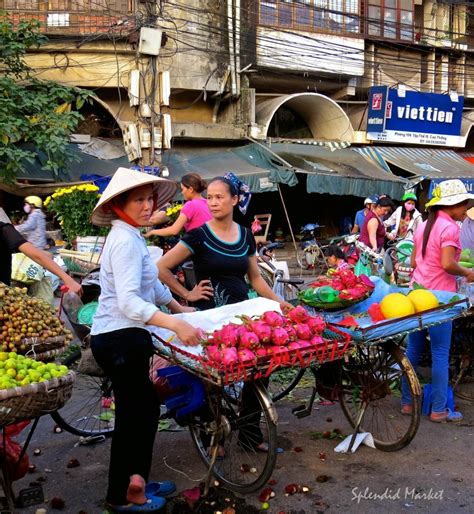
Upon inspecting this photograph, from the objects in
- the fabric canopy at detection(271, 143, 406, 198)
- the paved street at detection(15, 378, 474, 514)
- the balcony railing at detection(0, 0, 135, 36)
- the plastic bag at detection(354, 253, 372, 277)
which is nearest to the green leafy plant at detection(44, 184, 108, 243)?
the plastic bag at detection(354, 253, 372, 277)

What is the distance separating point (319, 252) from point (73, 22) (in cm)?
847

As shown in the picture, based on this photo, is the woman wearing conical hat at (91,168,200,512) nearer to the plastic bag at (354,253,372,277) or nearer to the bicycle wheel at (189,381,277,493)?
the bicycle wheel at (189,381,277,493)

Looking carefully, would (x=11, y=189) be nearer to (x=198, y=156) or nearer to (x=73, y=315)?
(x=198, y=156)

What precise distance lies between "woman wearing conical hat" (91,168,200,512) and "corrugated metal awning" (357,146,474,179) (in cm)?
1585

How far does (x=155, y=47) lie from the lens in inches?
611

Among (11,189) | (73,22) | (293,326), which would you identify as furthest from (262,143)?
(293,326)

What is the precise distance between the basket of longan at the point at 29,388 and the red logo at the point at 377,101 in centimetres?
1713

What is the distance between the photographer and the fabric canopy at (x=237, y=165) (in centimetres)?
1563

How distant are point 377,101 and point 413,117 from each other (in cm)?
159

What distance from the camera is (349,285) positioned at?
167 inches

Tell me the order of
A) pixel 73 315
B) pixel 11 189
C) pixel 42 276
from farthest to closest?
pixel 11 189 < pixel 42 276 < pixel 73 315

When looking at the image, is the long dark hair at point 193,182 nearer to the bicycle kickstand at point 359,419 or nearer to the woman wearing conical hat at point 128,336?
the woman wearing conical hat at point 128,336

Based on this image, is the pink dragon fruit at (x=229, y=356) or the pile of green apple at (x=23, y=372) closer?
the pile of green apple at (x=23, y=372)

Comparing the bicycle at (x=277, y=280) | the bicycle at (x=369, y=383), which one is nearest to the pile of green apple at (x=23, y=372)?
the bicycle at (x=369, y=383)
